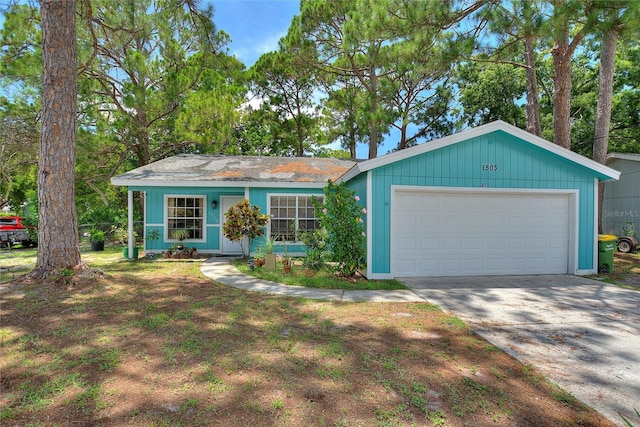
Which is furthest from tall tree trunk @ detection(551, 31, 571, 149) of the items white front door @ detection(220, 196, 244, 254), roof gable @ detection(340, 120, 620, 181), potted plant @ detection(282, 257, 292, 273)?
white front door @ detection(220, 196, 244, 254)

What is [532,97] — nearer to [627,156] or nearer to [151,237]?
[627,156]

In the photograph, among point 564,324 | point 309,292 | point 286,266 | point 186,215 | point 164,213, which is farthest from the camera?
point 186,215

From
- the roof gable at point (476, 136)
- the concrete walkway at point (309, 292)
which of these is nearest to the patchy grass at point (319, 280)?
the concrete walkway at point (309, 292)

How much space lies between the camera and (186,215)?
10656mm

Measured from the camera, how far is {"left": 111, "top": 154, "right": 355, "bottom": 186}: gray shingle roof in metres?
9.65

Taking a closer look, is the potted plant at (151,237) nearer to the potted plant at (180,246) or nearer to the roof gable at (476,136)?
the potted plant at (180,246)

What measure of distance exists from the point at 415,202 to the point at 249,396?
565cm

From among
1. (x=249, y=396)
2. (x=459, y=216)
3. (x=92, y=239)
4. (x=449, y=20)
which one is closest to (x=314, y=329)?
(x=249, y=396)

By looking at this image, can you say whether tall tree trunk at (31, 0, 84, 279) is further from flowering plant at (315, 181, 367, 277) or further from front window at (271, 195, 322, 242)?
front window at (271, 195, 322, 242)

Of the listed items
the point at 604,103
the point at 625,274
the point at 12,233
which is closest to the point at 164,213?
the point at 12,233

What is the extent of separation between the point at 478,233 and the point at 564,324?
336 centimetres

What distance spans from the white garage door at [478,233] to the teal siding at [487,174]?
0.25m

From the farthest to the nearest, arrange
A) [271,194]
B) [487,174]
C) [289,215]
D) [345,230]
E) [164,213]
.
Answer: [164,213], [289,215], [271,194], [487,174], [345,230]

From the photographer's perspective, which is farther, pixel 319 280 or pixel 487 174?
pixel 487 174
